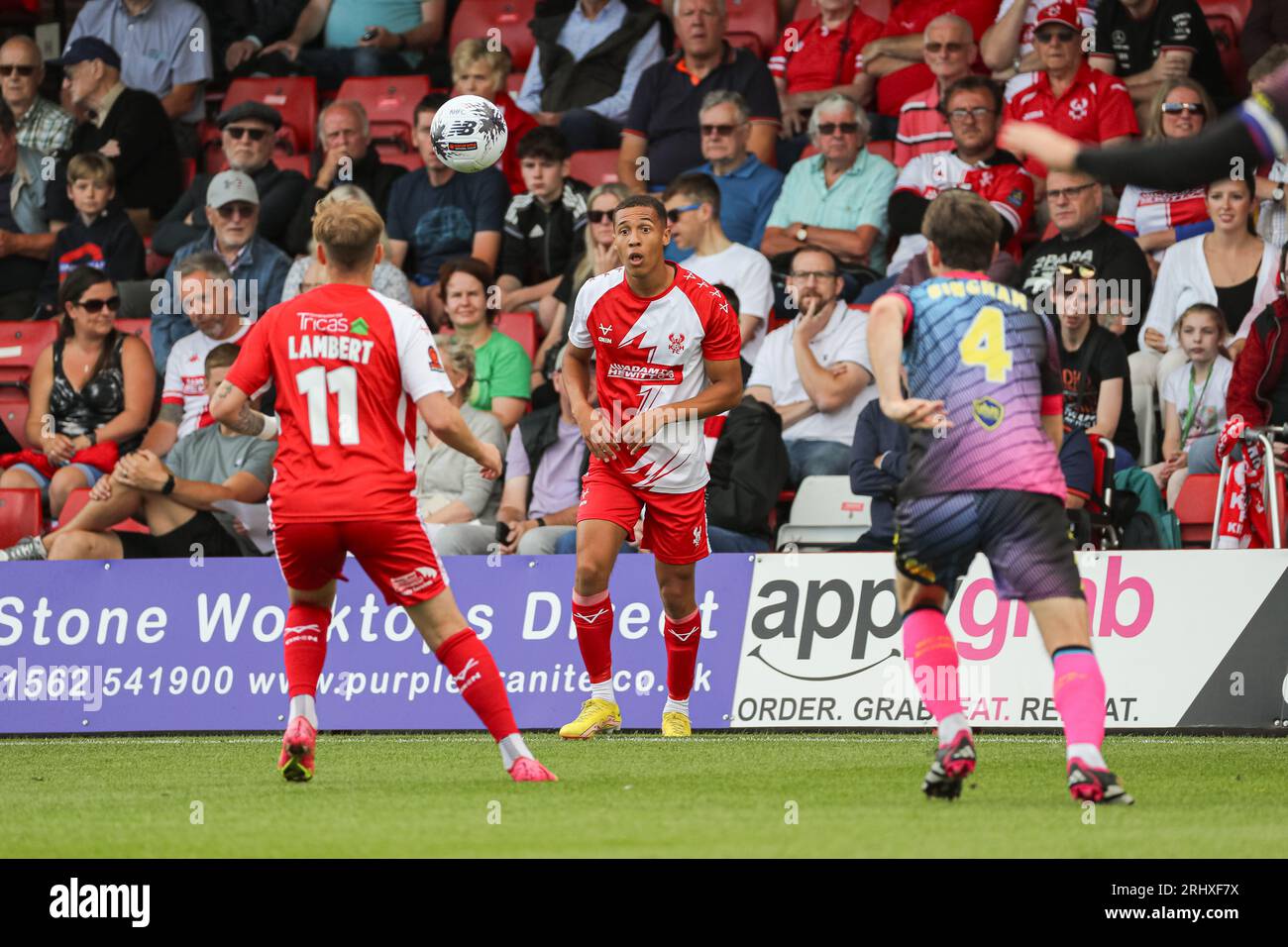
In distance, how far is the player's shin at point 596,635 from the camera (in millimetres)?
9266

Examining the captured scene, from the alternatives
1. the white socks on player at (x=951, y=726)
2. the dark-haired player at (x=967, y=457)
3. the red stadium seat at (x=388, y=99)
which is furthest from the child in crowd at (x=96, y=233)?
the white socks on player at (x=951, y=726)

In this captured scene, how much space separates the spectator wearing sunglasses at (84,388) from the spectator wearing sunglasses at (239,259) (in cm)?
74

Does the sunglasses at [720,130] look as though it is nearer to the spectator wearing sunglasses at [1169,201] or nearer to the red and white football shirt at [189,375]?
the spectator wearing sunglasses at [1169,201]

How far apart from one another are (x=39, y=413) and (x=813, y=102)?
21.6ft

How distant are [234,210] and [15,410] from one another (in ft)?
7.97

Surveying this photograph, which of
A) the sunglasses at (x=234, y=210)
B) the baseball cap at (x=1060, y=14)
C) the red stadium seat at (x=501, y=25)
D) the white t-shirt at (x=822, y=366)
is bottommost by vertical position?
the white t-shirt at (x=822, y=366)

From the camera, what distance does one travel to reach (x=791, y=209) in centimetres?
1380

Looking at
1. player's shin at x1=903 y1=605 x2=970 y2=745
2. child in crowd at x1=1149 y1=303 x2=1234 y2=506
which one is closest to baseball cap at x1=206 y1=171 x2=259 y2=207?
child in crowd at x1=1149 y1=303 x2=1234 y2=506

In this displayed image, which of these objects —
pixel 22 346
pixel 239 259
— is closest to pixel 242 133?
pixel 239 259

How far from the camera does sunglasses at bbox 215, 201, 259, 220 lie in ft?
47.0

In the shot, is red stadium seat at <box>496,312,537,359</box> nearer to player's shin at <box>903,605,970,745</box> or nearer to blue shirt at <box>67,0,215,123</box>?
blue shirt at <box>67,0,215,123</box>

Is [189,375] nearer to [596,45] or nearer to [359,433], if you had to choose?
[596,45]

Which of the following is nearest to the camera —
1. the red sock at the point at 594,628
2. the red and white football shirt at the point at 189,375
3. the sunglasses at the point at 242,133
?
the red sock at the point at 594,628

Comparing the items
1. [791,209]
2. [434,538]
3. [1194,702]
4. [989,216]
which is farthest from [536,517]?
[989,216]
